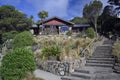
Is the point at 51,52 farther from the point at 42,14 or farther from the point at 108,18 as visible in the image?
the point at 42,14

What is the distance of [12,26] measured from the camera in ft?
133

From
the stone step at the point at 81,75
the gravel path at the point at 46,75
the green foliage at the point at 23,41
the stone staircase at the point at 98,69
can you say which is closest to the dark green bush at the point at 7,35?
the green foliage at the point at 23,41

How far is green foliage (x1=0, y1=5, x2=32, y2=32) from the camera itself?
40.2 metres

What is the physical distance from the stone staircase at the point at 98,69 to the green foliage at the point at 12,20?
24470 mm

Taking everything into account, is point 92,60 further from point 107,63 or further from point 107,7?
point 107,7

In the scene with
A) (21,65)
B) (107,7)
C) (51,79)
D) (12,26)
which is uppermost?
(107,7)

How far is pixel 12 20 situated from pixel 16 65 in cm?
2921

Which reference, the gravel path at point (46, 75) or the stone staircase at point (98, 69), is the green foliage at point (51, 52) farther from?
the stone staircase at point (98, 69)

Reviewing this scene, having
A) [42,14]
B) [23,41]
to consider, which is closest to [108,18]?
[23,41]

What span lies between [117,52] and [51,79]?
5334 mm

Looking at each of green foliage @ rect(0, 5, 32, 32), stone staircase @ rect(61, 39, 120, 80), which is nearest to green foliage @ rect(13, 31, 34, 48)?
stone staircase @ rect(61, 39, 120, 80)

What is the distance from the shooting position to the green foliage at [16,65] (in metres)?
11.9

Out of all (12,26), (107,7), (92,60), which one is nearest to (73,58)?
(92,60)

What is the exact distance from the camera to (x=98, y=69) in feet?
49.6
